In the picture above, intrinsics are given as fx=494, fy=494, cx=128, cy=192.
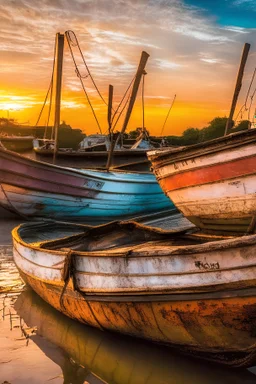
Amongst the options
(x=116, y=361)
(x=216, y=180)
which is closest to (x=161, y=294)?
(x=116, y=361)

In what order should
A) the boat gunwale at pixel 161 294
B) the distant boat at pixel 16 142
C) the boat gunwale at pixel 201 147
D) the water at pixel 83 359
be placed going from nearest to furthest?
the boat gunwale at pixel 161 294 < the water at pixel 83 359 < the boat gunwale at pixel 201 147 < the distant boat at pixel 16 142

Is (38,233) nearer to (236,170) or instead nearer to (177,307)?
(236,170)

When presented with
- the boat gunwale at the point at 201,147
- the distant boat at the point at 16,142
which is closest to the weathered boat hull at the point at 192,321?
the boat gunwale at the point at 201,147

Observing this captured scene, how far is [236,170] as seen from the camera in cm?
662

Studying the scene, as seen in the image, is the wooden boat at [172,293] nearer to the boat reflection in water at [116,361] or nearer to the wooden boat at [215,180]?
the boat reflection in water at [116,361]

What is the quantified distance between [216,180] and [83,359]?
3.26m

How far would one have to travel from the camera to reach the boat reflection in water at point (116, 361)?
4.38 meters

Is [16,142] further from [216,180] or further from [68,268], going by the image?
[68,268]

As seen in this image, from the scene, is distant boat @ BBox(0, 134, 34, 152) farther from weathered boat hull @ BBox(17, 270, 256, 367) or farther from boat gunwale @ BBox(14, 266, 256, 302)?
weathered boat hull @ BBox(17, 270, 256, 367)

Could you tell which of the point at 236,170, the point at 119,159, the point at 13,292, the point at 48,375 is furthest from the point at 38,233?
the point at 119,159

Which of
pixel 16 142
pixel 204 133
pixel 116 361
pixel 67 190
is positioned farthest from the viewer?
pixel 204 133

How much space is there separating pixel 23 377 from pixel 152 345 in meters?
1.30

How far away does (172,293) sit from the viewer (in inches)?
166

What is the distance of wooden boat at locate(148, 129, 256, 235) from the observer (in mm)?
6516
